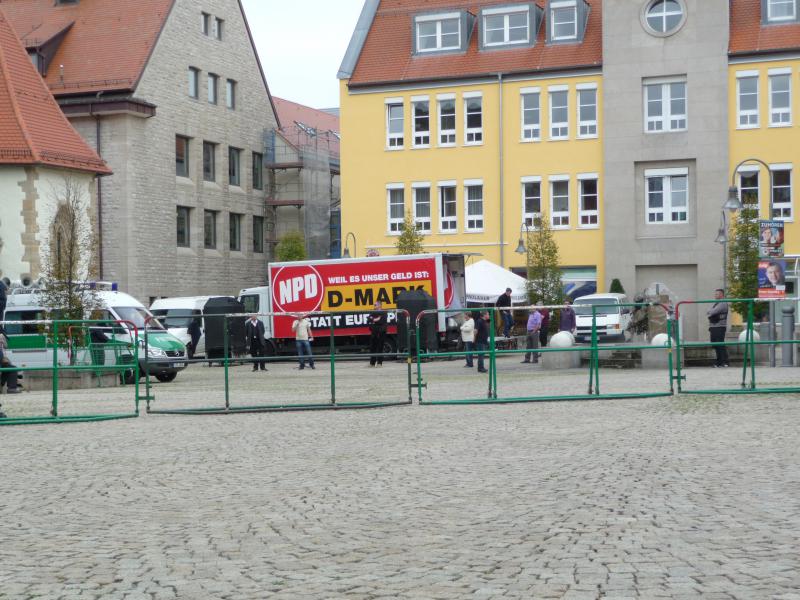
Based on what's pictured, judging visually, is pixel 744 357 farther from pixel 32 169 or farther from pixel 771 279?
pixel 32 169

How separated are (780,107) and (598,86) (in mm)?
7115

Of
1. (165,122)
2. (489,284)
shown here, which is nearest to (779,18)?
(489,284)

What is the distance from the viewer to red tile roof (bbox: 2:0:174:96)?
5147 centimetres

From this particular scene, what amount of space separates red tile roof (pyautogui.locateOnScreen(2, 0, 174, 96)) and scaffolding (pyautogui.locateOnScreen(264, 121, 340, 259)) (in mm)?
10203

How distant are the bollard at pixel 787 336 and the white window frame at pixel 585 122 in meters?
25.1

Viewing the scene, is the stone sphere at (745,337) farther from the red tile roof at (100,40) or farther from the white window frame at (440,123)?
the red tile roof at (100,40)

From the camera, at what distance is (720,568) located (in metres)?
6.52

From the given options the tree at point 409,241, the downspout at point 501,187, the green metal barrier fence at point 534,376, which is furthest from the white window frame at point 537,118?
the green metal barrier fence at point 534,376

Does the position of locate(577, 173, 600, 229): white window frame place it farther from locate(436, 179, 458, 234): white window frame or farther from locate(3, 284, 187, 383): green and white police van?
locate(3, 284, 187, 383): green and white police van

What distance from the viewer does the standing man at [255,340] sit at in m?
18.6

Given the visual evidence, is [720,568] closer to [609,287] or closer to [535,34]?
[609,287]

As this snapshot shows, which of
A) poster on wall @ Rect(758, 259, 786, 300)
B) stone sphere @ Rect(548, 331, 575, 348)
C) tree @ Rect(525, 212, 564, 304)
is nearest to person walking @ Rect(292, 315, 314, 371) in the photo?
stone sphere @ Rect(548, 331, 575, 348)

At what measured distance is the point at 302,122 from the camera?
7606 centimetres

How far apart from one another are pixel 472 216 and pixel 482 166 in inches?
84.2
